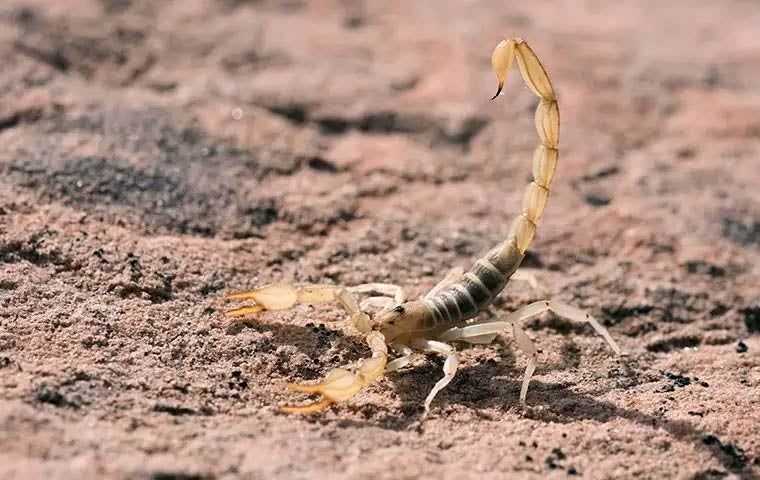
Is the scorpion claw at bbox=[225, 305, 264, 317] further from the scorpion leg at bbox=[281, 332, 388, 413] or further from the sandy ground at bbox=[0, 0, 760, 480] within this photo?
the scorpion leg at bbox=[281, 332, 388, 413]

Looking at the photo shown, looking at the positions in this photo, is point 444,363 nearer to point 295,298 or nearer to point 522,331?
point 522,331

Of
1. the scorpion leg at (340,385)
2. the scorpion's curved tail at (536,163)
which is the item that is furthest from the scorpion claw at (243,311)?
the scorpion's curved tail at (536,163)

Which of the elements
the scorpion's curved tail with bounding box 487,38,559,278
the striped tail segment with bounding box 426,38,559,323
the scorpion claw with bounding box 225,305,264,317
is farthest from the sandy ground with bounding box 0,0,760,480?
the scorpion's curved tail with bounding box 487,38,559,278

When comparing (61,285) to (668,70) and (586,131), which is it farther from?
(668,70)

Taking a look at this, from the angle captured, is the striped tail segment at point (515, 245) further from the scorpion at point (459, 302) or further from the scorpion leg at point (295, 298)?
the scorpion leg at point (295, 298)

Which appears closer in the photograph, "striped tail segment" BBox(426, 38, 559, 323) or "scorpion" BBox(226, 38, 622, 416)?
"scorpion" BBox(226, 38, 622, 416)

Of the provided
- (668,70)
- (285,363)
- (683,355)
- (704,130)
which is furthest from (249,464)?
(668,70)

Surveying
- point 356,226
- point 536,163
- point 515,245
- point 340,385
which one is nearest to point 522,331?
point 515,245
